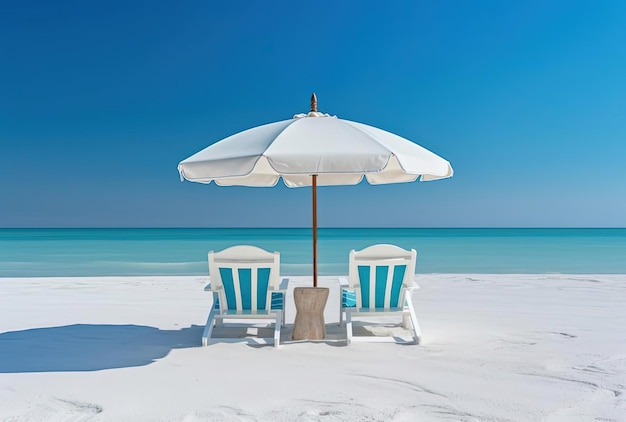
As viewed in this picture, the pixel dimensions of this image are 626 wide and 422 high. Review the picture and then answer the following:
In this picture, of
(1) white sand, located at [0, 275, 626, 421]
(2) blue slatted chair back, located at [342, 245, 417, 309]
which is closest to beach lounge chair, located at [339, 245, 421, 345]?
(2) blue slatted chair back, located at [342, 245, 417, 309]

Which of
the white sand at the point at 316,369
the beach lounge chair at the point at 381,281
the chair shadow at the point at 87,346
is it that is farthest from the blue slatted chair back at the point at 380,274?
the chair shadow at the point at 87,346

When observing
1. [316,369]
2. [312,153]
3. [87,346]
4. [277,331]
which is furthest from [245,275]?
[87,346]

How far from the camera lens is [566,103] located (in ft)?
72.8

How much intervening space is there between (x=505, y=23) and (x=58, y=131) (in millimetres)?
19635

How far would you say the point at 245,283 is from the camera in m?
4.24

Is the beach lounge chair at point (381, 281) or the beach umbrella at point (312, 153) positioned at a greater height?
the beach umbrella at point (312, 153)

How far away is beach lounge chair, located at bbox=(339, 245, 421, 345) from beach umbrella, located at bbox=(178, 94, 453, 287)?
29.3 inches

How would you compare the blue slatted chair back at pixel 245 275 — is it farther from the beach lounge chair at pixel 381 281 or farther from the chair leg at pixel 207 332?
the beach lounge chair at pixel 381 281

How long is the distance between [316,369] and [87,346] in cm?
191

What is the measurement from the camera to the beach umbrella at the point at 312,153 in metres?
3.52

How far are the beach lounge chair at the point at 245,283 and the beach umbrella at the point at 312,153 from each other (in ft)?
2.16

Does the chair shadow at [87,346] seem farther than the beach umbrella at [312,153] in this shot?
Yes

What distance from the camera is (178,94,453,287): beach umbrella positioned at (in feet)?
11.6

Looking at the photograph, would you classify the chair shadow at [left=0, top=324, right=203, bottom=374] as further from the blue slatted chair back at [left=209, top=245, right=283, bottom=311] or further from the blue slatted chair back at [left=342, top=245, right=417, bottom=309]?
the blue slatted chair back at [left=342, top=245, right=417, bottom=309]
